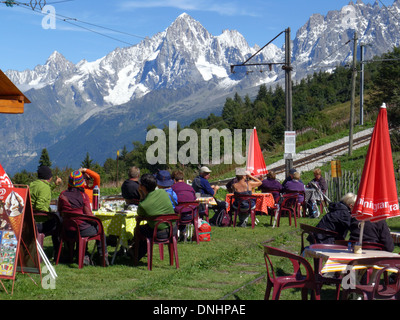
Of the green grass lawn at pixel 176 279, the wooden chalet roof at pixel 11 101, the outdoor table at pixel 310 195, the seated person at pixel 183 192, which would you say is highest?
the wooden chalet roof at pixel 11 101

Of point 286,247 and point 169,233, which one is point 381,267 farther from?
point 286,247

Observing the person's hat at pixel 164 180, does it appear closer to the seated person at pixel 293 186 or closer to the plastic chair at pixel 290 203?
the plastic chair at pixel 290 203

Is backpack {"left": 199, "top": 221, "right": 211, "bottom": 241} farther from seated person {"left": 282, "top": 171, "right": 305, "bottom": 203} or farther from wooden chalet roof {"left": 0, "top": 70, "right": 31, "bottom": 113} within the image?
wooden chalet roof {"left": 0, "top": 70, "right": 31, "bottom": 113}

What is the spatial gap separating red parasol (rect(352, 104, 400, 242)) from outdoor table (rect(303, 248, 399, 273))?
1.35 feet

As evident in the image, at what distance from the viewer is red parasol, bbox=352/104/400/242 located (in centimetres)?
680

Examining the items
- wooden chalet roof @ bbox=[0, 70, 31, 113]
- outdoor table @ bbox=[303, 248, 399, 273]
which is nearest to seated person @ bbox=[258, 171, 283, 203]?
wooden chalet roof @ bbox=[0, 70, 31, 113]

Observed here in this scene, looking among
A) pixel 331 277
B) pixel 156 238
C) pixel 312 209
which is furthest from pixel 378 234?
pixel 312 209

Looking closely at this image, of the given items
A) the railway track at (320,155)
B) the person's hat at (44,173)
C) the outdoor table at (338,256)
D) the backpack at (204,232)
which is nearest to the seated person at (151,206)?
the person's hat at (44,173)

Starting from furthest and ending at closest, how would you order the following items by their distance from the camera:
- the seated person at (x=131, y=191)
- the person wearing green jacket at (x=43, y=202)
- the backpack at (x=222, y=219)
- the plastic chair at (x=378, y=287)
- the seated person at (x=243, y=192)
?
the backpack at (x=222, y=219) < the seated person at (x=243, y=192) < the seated person at (x=131, y=191) < the person wearing green jacket at (x=43, y=202) < the plastic chair at (x=378, y=287)

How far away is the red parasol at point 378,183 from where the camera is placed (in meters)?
6.80

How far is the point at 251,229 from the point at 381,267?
7806mm

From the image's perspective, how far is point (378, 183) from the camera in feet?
22.4

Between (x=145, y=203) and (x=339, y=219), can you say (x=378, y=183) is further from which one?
(x=145, y=203)

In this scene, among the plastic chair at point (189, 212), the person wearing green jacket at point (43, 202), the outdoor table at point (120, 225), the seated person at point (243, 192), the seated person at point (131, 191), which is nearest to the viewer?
the person wearing green jacket at point (43, 202)
